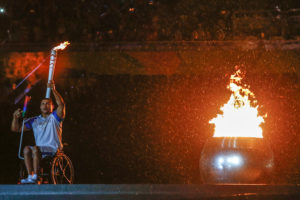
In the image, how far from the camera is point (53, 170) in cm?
570

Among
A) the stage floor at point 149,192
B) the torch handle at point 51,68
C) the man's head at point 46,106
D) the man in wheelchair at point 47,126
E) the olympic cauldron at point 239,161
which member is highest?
the torch handle at point 51,68

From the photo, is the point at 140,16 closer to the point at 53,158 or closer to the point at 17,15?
the point at 17,15

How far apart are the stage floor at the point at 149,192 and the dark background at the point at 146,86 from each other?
11.7 ft

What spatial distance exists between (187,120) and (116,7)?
286 cm

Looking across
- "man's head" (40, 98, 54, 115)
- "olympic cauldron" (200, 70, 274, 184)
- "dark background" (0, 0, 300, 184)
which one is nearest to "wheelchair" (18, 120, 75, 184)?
"man's head" (40, 98, 54, 115)

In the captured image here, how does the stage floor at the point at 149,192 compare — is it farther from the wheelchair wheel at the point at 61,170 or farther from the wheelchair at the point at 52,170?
the wheelchair wheel at the point at 61,170

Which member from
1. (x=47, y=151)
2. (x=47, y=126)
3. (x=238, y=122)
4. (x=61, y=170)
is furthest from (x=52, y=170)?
(x=238, y=122)

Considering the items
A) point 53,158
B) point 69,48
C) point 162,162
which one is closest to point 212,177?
point 53,158

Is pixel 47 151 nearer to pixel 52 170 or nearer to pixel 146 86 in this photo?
Result: pixel 52 170

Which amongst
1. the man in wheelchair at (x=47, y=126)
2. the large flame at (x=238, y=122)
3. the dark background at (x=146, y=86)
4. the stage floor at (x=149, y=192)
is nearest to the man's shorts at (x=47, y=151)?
the man in wheelchair at (x=47, y=126)

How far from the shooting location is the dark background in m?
8.58

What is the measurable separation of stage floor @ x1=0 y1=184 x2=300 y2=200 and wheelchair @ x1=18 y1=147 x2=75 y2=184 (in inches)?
24.2

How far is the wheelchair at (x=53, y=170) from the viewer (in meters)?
5.70

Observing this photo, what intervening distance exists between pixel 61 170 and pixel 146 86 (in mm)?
3567
